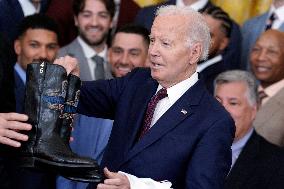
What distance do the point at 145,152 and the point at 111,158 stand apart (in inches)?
8.0

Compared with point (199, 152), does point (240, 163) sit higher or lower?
lower

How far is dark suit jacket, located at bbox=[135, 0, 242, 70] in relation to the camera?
563 cm

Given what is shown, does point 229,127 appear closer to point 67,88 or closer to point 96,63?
point 67,88

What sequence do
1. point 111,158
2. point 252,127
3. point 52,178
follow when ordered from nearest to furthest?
point 111,158
point 52,178
point 252,127

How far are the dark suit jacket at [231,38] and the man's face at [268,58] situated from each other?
14 cm

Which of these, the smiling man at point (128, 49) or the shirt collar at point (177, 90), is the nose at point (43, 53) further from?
the shirt collar at point (177, 90)

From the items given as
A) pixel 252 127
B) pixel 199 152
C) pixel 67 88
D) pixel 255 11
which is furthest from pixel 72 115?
pixel 255 11

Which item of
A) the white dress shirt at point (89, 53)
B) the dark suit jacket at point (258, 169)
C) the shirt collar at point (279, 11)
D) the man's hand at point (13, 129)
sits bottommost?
the dark suit jacket at point (258, 169)

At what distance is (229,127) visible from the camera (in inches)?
122

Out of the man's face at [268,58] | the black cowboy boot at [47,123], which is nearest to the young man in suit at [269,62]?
the man's face at [268,58]

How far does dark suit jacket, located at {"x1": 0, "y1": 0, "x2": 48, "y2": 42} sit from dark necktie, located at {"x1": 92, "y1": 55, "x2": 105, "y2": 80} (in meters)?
0.59

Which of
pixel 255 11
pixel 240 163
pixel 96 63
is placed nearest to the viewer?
pixel 240 163

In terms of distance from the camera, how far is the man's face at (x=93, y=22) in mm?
5523

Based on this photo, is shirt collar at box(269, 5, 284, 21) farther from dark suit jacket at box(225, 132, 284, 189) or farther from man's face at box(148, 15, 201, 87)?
man's face at box(148, 15, 201, 87)
